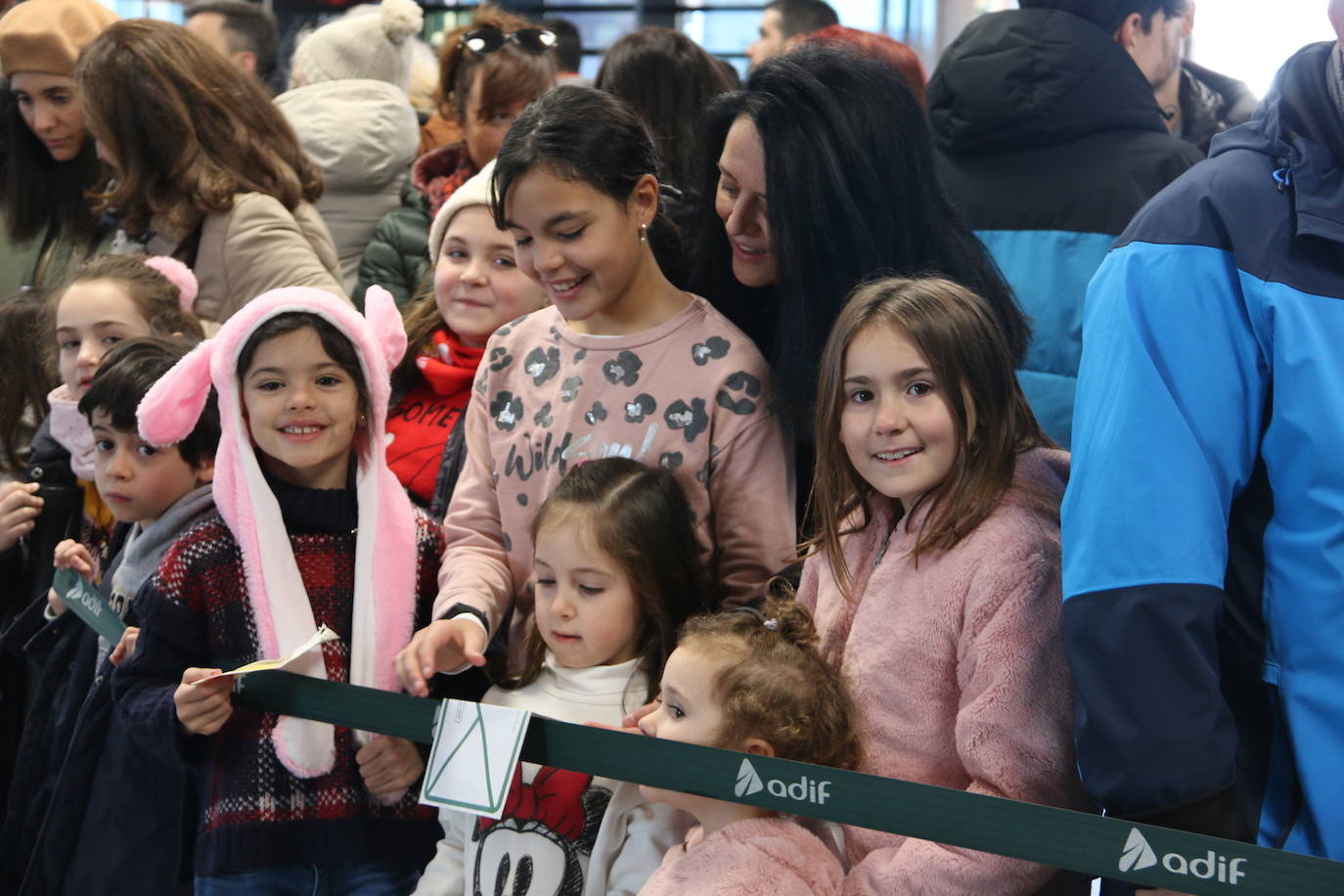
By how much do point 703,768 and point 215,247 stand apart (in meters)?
1.92

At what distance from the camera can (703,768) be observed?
1.68 metres

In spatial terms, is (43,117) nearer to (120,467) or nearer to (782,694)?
(120,467)

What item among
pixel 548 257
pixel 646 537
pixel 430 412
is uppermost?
pixel 548 257

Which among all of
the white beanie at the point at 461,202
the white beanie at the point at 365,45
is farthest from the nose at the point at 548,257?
the white beanie at the point at 365,45

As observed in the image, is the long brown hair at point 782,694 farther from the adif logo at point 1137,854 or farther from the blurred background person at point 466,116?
the blurred background person at point 466,116

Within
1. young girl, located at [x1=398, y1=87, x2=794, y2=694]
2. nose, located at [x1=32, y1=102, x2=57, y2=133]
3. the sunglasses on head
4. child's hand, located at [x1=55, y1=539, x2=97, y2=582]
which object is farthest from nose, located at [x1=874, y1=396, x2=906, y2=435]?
nose, located at [x1=32, y1=102, x2=57, y2=133]

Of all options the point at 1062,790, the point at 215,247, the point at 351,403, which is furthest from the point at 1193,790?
the point at 215,247

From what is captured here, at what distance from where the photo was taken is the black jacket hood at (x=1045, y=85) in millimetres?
2557

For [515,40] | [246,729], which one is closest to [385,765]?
[246,729]

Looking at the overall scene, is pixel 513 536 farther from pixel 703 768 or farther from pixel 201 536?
pixel 703 768

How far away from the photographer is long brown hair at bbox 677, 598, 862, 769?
5.77ft

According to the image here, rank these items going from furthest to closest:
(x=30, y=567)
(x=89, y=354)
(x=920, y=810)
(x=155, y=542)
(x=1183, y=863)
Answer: (x=30, y=567), (x=89, y=354), (x=155, y=542), (x=920, y=810), (x=1183, y=863)

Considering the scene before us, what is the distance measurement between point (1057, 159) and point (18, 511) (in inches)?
85.0

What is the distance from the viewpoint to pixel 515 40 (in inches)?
135
